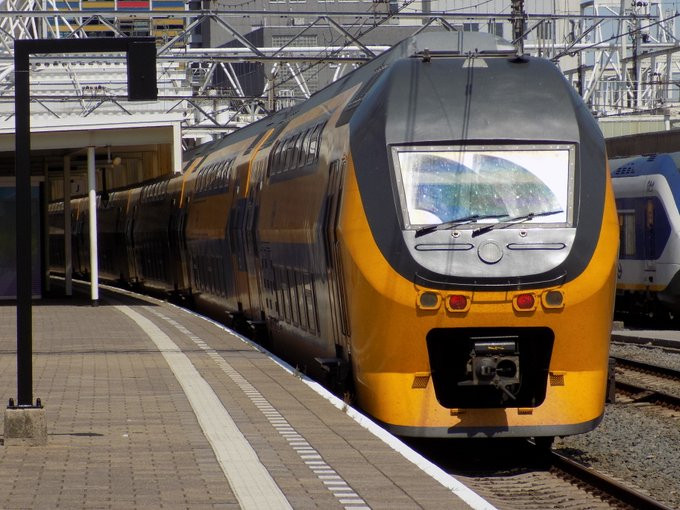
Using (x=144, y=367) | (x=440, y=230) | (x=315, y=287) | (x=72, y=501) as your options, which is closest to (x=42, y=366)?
(x=144, y=367)

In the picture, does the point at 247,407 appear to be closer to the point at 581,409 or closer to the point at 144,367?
the point at 581,409

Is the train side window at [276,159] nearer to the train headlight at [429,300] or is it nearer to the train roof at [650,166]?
the train headlight at [429,300]

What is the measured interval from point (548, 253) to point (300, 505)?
3963mm

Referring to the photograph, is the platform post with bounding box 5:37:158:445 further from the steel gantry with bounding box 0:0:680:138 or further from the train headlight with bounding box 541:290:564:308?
the steel gantry with bounding box 0:0:680:138

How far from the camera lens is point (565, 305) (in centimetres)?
1098

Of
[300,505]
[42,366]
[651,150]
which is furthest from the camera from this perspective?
[651,150]

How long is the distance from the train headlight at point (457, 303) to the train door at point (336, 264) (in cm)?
132

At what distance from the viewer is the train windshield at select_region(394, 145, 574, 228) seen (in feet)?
36.9

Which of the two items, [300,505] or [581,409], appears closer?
[300,505]

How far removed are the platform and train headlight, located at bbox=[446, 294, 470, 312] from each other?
1121 millimetres

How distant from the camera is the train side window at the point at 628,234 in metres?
28.5

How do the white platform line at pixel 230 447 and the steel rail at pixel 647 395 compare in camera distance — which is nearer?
the white platform line at pixel 230 447

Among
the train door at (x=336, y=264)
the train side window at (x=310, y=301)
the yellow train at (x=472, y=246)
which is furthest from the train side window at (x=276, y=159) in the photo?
the yellow train at (x=472, y=246)

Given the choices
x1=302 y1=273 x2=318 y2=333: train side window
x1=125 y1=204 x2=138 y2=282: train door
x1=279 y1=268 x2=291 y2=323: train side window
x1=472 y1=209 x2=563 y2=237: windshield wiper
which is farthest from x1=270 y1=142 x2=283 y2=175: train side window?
x1=125 y1=204 x2=138 y2=282: train door
